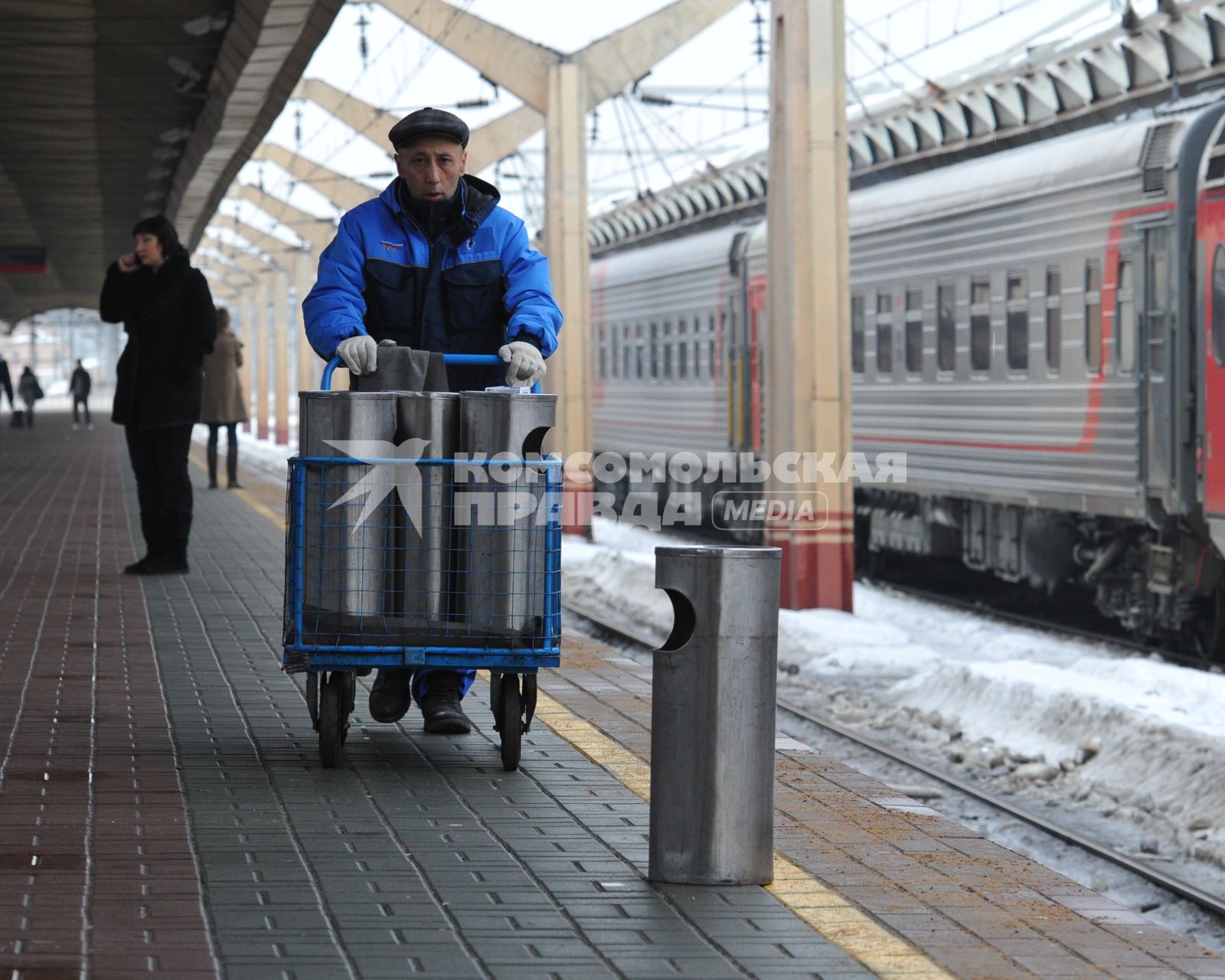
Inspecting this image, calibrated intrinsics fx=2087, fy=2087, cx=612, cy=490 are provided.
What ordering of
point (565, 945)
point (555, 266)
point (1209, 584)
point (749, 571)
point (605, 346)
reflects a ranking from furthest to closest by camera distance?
point (605, 346), point (555, 266), point (1209, 584), point (749, 571), point (565, 945)

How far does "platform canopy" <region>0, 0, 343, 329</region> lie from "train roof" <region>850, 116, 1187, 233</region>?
5.40 meters

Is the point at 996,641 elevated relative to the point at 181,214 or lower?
lower

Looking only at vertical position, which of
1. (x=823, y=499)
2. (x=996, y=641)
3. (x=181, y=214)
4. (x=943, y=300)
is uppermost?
(x=181, y=214)

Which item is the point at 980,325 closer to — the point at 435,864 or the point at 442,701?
the point at 442,701

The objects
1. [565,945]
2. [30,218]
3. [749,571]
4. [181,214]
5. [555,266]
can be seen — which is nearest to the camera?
[565,945]

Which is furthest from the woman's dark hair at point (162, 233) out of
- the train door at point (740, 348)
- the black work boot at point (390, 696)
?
the train door at point (740, 348)

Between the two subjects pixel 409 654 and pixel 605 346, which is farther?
pixel 605 346

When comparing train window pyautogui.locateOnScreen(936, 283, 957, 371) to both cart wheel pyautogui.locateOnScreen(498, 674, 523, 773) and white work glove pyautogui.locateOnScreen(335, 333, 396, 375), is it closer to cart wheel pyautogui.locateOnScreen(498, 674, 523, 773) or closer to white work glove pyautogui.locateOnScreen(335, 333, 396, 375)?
cart wheel pyautogui.locateOnScreen(498, 674, 523, 773)

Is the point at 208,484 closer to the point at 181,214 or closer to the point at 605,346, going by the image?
the point at 605,346

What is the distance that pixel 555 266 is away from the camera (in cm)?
2272

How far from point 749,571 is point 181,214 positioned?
3275cm

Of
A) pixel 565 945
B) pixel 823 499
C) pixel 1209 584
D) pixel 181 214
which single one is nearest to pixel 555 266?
pixel 823 499

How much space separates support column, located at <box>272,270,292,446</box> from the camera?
2148 inches

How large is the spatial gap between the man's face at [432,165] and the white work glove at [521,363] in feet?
2.10
